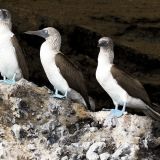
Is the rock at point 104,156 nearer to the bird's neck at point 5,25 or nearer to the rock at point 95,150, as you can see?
the rock at point 95,150

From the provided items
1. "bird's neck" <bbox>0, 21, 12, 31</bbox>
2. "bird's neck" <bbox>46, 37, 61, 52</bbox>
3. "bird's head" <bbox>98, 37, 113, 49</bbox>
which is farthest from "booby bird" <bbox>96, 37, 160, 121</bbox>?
"bird's neck" <bbox>0, 21, 12, 31</bbox>

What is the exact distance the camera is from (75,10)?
1672 cm

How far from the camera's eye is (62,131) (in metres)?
10.4

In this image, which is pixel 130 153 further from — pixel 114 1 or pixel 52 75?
pixel 114 1

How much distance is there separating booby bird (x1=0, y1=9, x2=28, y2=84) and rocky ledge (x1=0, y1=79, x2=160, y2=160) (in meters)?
1.55

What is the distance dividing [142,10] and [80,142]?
6835mm

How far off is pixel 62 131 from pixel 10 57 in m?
2.39

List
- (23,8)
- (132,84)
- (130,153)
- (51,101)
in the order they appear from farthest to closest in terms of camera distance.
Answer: (23,8)
(132,84)
(51,101)
(130,153)

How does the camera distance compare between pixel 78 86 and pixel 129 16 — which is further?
pixel 129 16

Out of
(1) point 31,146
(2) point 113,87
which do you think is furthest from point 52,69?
(1) point 31,146

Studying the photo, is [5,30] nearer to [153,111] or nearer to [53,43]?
[53,43]

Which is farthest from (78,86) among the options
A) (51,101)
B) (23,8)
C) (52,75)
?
(23,8)

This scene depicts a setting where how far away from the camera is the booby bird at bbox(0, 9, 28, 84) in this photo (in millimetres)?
12477

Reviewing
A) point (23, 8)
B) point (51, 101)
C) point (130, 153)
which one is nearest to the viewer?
point (130, 153)
